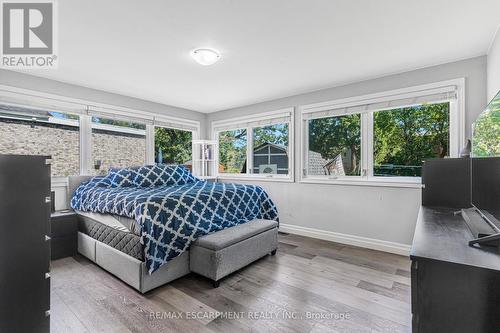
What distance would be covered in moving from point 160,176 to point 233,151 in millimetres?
1888

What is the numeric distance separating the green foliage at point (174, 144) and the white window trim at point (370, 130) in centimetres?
248

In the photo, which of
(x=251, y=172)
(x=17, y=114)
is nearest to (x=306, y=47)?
(x=251, y=172)

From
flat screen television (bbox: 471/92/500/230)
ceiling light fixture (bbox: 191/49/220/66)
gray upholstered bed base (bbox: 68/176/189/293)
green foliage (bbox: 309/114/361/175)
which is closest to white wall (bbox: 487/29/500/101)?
flat screen television (bbox: 471/92/500/230)

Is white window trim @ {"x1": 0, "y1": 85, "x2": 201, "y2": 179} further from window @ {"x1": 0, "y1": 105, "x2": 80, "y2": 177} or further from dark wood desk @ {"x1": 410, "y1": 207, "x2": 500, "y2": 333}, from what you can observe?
dark wood desk @ {"x1": 410, "y1": 207, "x2": 500, "y2": 333}

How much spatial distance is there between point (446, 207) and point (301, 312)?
156 centimetres

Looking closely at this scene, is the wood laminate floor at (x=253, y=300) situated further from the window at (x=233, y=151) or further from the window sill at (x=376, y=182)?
the window at (x=233, y=151)

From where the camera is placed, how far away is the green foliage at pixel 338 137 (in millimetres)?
3570

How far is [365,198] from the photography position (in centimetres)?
339

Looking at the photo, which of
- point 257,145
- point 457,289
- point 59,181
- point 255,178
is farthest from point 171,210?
point 257,145

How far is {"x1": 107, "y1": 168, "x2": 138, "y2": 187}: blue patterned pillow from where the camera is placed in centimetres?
332

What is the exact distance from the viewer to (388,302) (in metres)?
2.02

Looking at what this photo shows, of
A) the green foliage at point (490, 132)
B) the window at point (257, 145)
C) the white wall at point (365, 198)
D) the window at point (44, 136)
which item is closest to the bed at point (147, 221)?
the window at point (44, 136)

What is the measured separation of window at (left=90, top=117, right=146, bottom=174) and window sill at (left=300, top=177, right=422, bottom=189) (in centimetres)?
300

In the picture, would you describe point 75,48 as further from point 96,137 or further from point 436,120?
point 436,120
